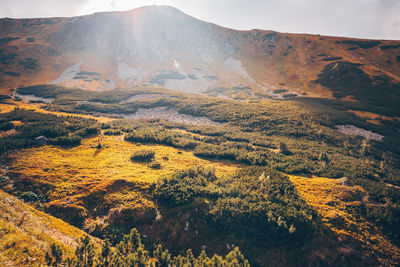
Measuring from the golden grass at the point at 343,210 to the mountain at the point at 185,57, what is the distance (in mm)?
69034

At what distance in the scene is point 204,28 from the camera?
6265 inches

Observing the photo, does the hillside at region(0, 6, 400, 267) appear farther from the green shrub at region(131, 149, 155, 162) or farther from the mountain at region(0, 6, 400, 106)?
the mountain at region(0, 6, 400, 106)

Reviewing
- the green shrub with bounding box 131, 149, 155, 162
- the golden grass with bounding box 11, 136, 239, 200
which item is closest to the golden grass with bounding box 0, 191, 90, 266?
the golden grass with bounding box 11, 136, 239, 200

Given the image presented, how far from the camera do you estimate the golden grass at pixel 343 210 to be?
11.8 meters

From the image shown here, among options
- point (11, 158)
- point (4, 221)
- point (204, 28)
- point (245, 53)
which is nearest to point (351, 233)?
point (4, 221)

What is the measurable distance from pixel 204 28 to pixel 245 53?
165 ft

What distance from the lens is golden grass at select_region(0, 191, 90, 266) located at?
6.45 meters

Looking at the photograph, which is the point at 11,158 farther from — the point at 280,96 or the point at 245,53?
the point at 245,53

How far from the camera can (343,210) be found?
46.7ft

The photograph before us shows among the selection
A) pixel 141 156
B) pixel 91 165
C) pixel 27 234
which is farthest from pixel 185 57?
pixel 27 234

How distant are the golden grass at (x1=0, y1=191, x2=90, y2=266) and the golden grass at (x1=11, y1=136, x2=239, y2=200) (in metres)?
3.83

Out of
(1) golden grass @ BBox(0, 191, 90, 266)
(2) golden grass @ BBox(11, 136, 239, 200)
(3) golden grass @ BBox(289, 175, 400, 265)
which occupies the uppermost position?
(1) golden grass @ BBox(0, 191, 90, 266)

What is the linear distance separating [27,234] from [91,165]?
1011 centimetres

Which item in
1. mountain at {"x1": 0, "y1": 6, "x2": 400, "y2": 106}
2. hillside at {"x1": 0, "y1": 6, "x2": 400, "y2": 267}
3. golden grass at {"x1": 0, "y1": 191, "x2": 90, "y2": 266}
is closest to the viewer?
golden grass at {"x1": 0, "y1": 191, "x2": 90, "y2": 266}
